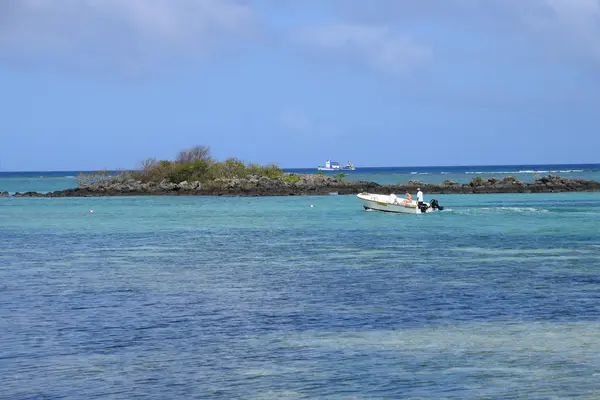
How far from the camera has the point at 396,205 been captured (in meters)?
69.2

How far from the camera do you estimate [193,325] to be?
2031 cm

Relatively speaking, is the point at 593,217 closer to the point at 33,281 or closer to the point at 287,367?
the point at 33,281

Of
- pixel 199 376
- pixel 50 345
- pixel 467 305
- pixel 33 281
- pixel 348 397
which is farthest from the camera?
pixel 33 281

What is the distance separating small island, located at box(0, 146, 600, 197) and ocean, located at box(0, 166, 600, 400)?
196ft

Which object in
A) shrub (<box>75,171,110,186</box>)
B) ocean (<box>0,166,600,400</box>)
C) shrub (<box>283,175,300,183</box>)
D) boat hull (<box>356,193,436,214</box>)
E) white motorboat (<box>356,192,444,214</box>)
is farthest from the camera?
shrub (<box>75,171,110,186</box>)

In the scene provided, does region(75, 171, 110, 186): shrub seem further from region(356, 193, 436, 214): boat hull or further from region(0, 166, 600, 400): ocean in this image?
region(0, 166, 600, 400): ocean

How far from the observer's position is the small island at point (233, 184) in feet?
351

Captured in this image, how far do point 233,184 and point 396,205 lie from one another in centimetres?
3987

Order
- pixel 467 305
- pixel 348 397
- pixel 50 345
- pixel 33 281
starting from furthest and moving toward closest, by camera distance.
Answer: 1. pixel 33 281
2. pixel 467 305
3. pixel 50 345
4. pixel 348 397

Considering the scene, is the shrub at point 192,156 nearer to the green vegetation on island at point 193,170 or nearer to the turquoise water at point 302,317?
the green vegetation on island at point 193,170

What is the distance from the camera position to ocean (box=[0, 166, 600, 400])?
1512cm

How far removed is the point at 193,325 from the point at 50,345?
128 inches

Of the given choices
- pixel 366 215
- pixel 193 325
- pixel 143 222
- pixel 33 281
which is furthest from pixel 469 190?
pixel 193 325

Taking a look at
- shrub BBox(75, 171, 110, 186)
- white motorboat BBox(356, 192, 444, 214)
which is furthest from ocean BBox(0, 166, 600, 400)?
shrub BBox(75, 171, 110, 186)
